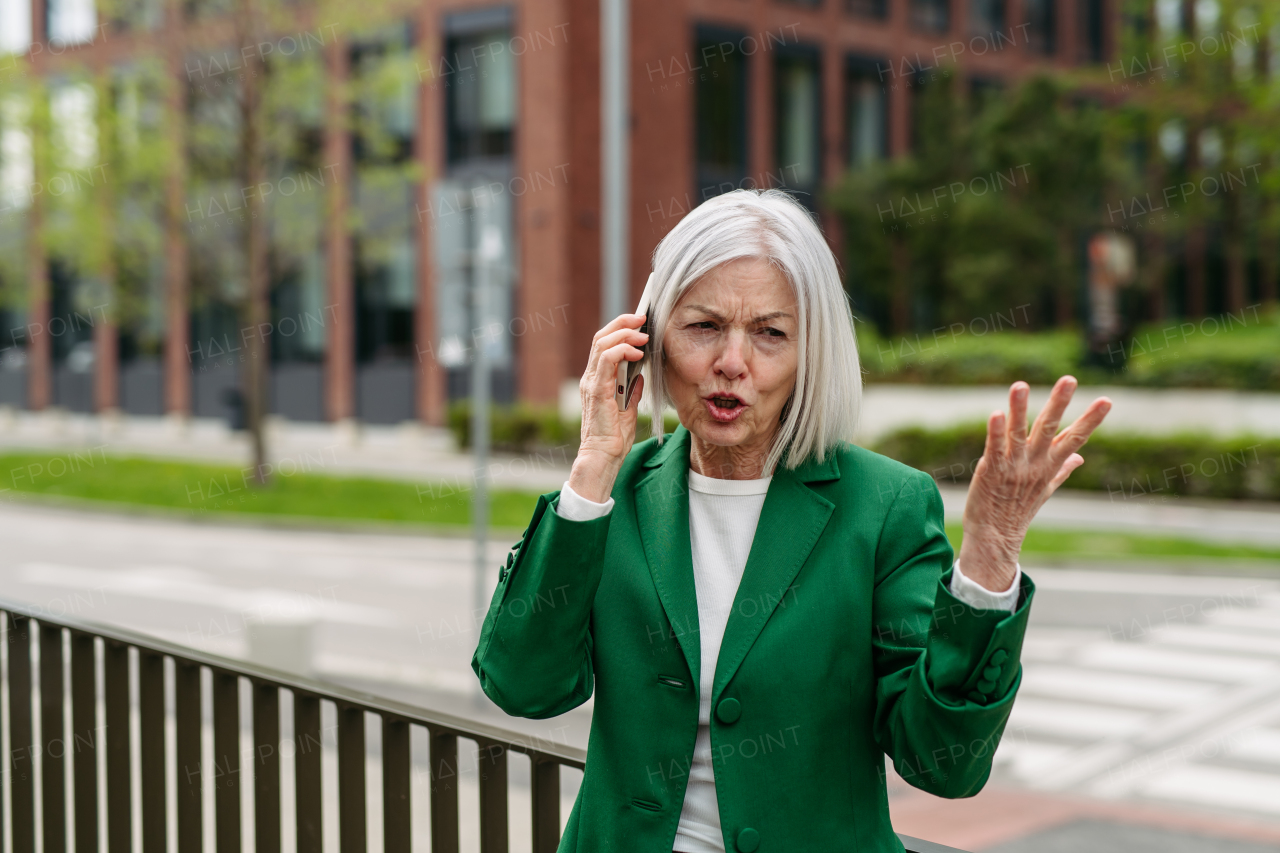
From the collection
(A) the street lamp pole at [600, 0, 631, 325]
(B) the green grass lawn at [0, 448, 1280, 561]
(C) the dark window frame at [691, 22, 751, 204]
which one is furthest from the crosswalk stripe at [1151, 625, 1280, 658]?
(C) the dark window frame at [691, 22, 751, 204]

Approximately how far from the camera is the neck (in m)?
2.03

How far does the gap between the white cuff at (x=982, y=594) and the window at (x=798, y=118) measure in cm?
3033

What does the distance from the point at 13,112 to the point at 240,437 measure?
38.9ft

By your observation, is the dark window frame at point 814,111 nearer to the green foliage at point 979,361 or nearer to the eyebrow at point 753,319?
the green foliage at point 979,361

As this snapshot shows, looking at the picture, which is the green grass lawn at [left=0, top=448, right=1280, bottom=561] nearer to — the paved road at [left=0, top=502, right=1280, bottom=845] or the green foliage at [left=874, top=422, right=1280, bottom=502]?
the paved road at [left=0, top=502, right=1280, bottom=845]

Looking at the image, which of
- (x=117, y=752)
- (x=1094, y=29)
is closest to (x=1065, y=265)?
(x=1094, y=29)

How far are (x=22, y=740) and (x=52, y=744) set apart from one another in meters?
0.13

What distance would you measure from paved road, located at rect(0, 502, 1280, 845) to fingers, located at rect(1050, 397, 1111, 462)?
5.64 m

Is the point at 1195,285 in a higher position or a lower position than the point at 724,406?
higher

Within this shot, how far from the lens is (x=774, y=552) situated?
6.31 ft

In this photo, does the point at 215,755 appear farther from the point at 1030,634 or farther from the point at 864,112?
the point at 864,112

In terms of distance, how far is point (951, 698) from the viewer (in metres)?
1.73

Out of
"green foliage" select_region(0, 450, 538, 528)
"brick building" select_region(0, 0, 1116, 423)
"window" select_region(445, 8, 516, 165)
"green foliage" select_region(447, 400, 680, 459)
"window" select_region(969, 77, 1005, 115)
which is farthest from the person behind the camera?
"window" select_region(969, 77, 1005, 115)

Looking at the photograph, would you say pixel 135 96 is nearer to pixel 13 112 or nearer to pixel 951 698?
pixel 13 112
